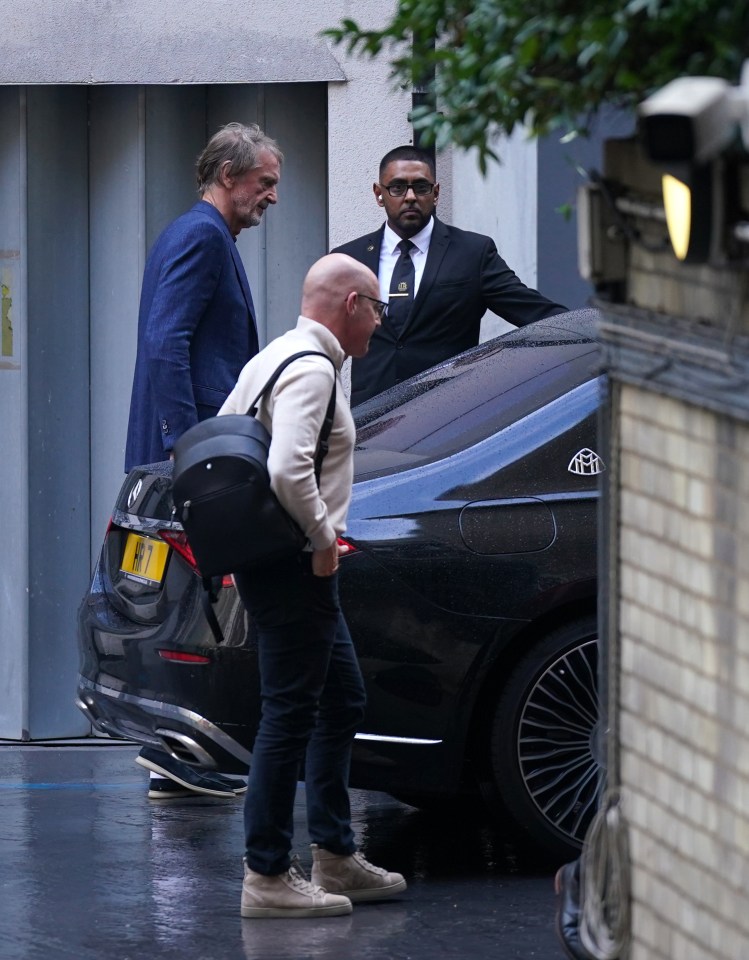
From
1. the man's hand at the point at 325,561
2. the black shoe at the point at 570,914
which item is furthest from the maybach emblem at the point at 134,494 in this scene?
Answer: the black shoe at the point at 570,914

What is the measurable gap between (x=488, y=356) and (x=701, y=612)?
9.82 feet

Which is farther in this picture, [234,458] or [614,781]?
[234,458]

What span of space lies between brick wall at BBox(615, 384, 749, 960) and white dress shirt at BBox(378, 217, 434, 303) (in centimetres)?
385

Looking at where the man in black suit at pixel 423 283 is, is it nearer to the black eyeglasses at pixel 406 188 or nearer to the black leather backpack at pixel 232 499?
the black eyeglasses at pixel 406 188

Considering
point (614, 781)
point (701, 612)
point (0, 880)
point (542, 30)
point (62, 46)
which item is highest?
point (62, 46)

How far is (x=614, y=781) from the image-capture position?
4332 mm

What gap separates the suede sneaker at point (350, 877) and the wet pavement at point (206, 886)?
0.05m

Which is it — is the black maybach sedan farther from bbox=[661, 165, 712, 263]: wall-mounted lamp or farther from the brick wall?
bbox=[661, 165, 712, 263]: wall-mounted lamp

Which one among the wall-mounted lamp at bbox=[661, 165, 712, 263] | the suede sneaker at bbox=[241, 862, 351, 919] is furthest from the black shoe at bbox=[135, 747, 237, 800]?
the wall-mounted lamp at bbox=[661, 165, 712, 263]

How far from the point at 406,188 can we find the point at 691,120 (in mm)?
4767

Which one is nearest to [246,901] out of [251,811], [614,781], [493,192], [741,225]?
[251,811]

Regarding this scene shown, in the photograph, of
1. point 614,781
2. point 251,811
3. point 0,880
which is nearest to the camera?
point 614,781

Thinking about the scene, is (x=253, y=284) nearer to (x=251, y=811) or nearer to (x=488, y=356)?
(x=488, y=356)

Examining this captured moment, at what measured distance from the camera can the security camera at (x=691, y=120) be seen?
3.27 metres
